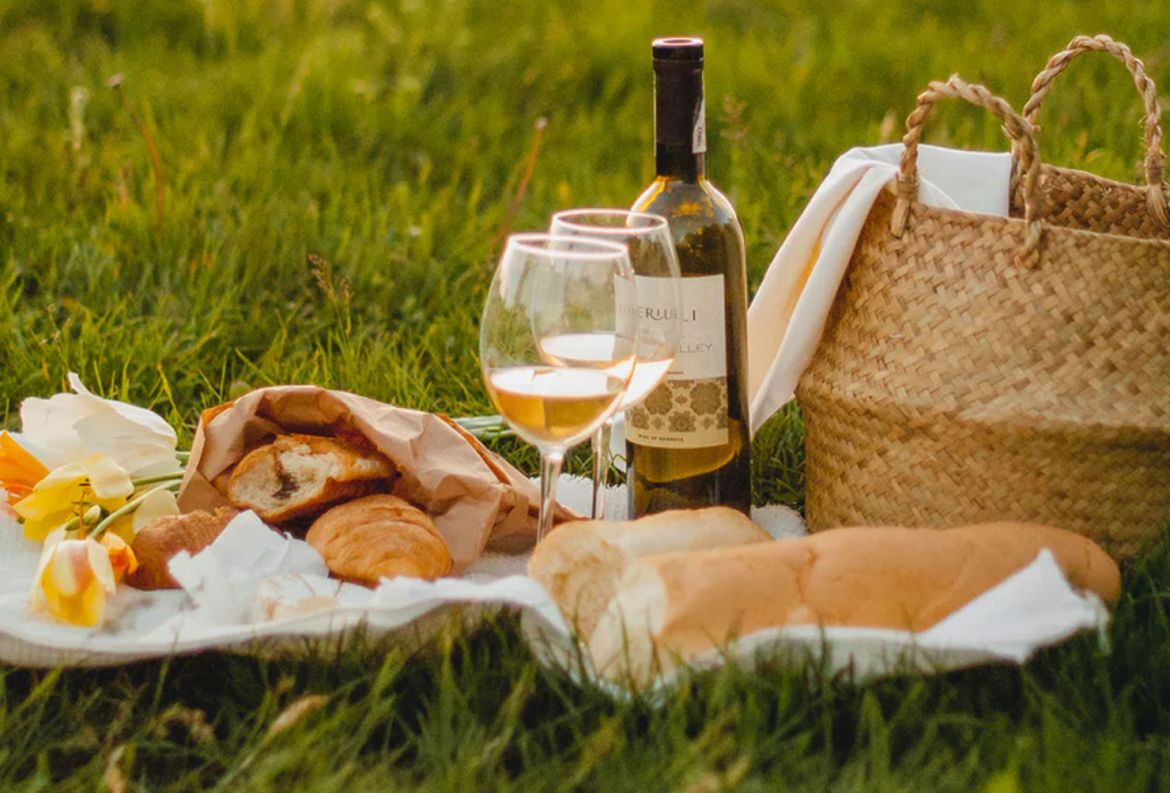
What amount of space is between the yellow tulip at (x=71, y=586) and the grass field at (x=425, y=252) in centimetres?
10

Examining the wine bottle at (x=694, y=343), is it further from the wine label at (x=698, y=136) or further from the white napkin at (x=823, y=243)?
the white napkin at (x=823, y=243)

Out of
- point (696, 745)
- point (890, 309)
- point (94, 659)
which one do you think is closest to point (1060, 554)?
point (890, 309)

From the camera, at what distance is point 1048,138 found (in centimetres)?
448

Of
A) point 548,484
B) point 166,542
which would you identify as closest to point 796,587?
point 548,484

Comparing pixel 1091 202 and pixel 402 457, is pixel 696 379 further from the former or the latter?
pixel 1091 202

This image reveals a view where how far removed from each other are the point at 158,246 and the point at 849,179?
1.95 m

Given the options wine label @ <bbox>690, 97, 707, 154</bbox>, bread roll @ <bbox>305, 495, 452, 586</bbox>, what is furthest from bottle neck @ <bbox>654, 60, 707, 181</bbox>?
bread roll @ <bbox>305, 495, 452, 586</bbox>

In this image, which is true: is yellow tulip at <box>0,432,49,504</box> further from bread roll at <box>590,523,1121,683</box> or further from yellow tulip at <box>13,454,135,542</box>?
bread roll at <box>590,523,1121,683</box>

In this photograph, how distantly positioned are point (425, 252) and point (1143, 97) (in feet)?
6.20

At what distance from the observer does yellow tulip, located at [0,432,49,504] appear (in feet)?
7.73

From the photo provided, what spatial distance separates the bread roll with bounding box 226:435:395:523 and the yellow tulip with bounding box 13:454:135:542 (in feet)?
0.56

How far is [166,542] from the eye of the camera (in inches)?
87.3

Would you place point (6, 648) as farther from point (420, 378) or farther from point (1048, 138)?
point (1048, 138)

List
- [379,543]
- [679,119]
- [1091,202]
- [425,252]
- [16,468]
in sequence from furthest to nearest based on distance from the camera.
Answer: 1. [425,252]
2. [1091,202]
3. [16,468]
4. [679,119]
5. [379,543]
